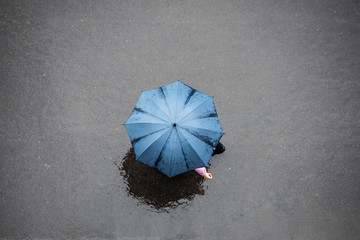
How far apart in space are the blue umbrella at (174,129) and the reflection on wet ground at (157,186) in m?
1.01

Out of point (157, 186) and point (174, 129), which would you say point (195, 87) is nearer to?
point (174, 129)

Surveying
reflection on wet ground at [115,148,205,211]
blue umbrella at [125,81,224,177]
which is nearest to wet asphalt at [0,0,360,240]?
reflection on wet ground at [115,148,205,211]

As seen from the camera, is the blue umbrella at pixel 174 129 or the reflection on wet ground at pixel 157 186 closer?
the blue umbrella at pixel 174 129

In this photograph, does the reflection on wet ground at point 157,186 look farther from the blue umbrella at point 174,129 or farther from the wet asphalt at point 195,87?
the blue umbrella at point 174,129

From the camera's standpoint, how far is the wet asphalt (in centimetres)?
405

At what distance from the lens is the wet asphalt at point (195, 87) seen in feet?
13.3

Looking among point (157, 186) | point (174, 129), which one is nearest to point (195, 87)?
point (174, 129)

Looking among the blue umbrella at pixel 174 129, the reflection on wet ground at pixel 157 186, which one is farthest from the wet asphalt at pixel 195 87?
the blue umbrella at pixel 174 129

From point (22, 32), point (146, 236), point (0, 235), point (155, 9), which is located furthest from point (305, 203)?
point (22, 32)

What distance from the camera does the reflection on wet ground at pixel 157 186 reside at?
13.5 ft

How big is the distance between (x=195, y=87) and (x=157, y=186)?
186cm

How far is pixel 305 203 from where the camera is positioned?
4.07 metres

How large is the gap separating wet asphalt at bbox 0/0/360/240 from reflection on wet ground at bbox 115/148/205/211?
0.06 ft

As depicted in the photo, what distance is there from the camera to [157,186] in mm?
4137
